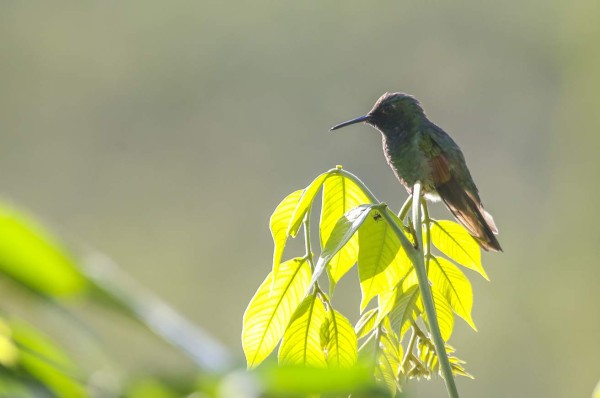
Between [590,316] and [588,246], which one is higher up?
[588,246]

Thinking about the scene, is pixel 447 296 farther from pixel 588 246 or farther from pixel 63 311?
pixel 588 246

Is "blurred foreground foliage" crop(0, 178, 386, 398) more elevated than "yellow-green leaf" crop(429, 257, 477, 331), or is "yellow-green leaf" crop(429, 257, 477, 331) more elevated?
"yellow-green leaf" crop(429, 257, 477, 331)

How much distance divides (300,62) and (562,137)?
19.1ft

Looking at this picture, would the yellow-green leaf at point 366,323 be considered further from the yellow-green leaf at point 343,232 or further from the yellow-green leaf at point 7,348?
the yellow-green leaf at point 7,348

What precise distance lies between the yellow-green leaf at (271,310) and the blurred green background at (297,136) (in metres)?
9.75

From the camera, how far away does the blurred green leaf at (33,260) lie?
148 millimetres

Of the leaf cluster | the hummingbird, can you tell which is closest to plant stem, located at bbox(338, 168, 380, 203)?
the leaf cluster

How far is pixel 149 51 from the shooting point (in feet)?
71.4

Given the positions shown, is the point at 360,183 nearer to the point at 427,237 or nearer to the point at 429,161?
the point at 427,237

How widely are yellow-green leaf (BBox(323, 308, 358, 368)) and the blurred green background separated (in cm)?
978

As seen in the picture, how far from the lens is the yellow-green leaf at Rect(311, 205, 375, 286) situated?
63 cm

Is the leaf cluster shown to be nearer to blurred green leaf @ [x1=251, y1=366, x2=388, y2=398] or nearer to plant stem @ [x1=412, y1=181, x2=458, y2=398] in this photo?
plant stem @ [x1=412, y1=181, x2=458, y2=398]

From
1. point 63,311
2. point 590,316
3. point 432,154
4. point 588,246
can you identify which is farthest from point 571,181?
point 63,311

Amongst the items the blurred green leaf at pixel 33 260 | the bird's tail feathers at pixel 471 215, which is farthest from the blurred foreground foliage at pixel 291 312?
the bird's tail feathers at pixel 471 215
